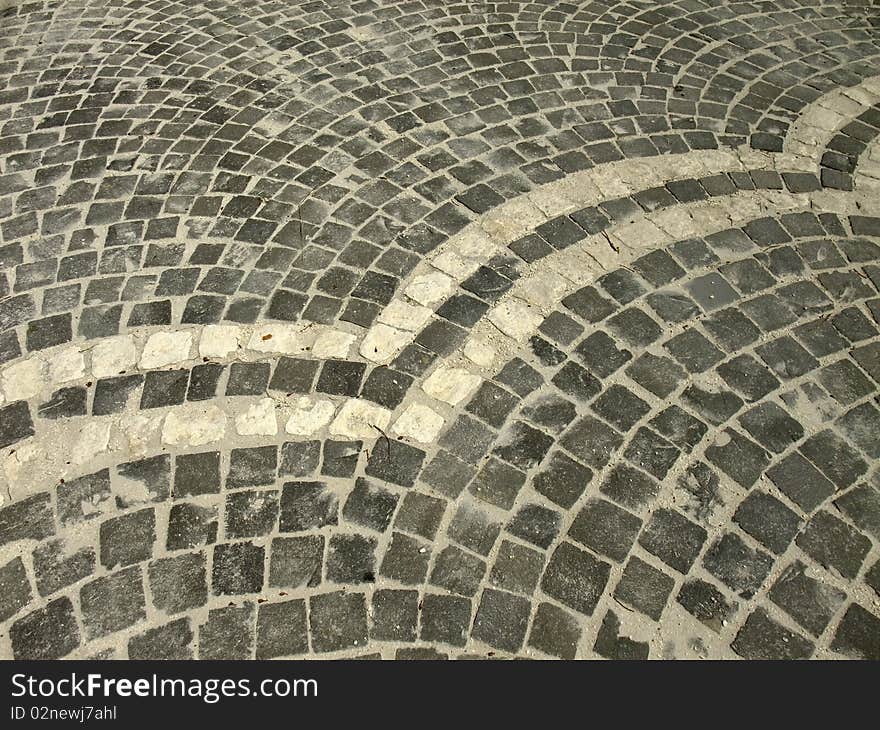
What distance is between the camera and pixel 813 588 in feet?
10.2

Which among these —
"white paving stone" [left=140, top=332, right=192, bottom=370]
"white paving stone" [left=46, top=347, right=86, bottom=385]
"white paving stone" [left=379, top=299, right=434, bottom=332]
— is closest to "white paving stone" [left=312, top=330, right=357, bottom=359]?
"white paving stone" [left=379, top=299, right=434, bottom=332]

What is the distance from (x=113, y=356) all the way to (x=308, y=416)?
4.70 ft

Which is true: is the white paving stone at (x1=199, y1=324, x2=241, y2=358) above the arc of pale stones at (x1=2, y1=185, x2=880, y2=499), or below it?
above

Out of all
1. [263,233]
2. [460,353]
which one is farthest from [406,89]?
[460,353]

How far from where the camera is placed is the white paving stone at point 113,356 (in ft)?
13.5

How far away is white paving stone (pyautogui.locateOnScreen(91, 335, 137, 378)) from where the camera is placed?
412 centimetres

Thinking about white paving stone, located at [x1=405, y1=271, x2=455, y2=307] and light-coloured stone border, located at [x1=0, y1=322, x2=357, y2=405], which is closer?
light-coloured stone border, located at [x1=0, y1=322, x2=357, y2=405]

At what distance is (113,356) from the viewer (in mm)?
4199

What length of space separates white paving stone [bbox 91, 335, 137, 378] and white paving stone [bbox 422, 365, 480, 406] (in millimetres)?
1931

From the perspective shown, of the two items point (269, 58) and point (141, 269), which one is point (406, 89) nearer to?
point (269, 58)

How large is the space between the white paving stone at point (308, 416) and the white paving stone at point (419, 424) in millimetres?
418

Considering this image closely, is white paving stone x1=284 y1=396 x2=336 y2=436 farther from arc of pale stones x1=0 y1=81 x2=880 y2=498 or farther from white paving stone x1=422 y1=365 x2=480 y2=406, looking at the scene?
white paving stone x1=422 y1=365 x2=480 y2=406

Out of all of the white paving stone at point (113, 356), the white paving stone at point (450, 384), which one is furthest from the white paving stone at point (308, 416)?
the white paving stone at point (113, 356)

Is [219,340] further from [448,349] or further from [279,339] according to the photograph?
[448,349]
